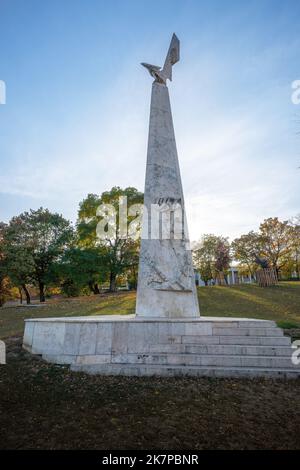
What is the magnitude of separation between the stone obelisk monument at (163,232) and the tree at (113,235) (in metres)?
19.9

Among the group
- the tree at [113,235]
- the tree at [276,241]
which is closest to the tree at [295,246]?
the tree at [276,241]

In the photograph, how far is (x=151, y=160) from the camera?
934 cm

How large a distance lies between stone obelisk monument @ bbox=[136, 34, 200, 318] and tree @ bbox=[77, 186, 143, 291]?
19.9 m

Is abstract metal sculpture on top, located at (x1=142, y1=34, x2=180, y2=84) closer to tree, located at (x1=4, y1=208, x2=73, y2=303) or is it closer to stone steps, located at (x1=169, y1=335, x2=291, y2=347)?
stone steps, located at (x1=169, y1=335, x2=291, y2=347)

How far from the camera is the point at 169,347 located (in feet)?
21.0

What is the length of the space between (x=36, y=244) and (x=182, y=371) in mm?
27068

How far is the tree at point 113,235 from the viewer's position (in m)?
29.9

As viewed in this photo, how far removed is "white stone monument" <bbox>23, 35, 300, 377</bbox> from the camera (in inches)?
234

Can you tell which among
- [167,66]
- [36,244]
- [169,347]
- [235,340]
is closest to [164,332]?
[169,347]

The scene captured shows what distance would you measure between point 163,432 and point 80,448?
101cm

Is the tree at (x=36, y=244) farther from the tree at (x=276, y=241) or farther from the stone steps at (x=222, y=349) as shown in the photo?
the tree at (x=276, y=241)

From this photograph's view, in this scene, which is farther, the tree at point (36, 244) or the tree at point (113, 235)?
the tree at point (113, 235)
